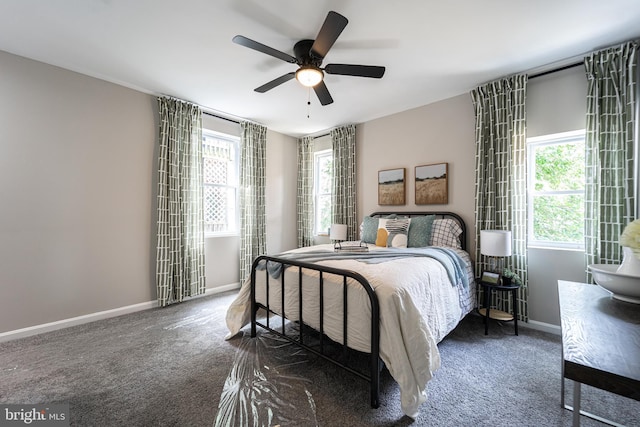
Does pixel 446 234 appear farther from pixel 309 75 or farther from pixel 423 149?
pixel 309 75

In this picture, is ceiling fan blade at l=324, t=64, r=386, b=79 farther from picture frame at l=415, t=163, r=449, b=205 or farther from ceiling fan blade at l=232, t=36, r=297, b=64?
picture frame at l=415, t=163, r=449, b=205

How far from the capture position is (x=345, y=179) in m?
4.25

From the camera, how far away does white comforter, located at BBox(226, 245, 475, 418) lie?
1.43 m

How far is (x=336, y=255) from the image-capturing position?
7.40ft

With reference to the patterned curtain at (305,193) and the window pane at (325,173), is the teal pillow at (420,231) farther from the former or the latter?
the patterned curtain at (305,193)

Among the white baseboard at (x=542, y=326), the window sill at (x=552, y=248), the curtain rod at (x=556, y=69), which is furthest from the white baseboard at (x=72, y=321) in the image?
the curtain rod at (x=556, y=69)

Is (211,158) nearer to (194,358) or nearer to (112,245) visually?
(112,245)

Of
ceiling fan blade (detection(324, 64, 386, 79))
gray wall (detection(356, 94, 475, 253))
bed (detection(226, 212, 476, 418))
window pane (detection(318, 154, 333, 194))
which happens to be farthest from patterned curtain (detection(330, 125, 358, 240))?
ceiling fan blade (detection(324, 64, 386, 79))

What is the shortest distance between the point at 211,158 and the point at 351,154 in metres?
2.23

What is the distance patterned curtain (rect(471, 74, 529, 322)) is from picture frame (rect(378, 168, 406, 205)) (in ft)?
3.22

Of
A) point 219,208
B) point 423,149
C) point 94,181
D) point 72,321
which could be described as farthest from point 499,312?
point 94,181

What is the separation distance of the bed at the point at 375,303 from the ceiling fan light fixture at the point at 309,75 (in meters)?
1.54

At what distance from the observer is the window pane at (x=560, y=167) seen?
99.3 inches

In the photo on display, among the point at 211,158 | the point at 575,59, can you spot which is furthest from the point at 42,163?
the point at 575,59
